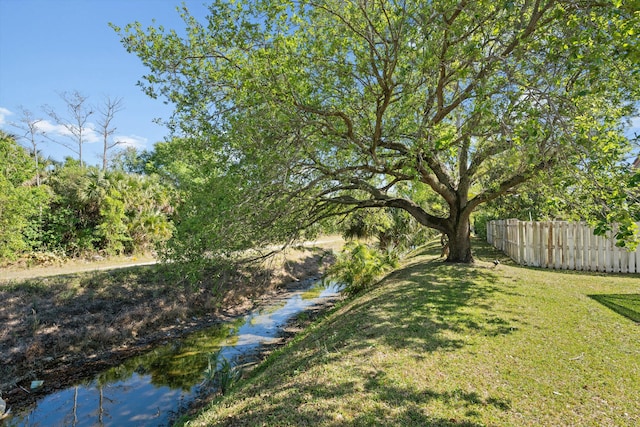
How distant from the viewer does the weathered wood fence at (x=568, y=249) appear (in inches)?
452

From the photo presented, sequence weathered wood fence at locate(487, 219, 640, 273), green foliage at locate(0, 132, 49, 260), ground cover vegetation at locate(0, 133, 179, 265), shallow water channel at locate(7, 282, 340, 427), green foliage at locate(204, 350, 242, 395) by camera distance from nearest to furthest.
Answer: shallow water channel at locate(7, 282, 340, 427) < green foliage at locate(204, 350, 242, 395) < weathered wood fence at locate(487, 219, 640, 273) < green foliage at locate(0, 132, 49, 260) < ground cover vegetation at locate(0, 133, 179, 265)

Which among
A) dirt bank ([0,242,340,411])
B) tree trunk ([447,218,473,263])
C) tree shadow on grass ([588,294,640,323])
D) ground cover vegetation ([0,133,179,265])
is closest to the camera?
tree shadow on grass ([588,294,640,323])

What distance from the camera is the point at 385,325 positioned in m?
7.21

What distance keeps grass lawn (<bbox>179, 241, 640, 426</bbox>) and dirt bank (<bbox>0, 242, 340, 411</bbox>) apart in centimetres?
373

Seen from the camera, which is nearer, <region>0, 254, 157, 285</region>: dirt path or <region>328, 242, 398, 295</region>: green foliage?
<region>0, 254, 157, 285</region>: dirt path

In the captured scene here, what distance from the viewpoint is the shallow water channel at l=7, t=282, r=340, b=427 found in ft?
24.3

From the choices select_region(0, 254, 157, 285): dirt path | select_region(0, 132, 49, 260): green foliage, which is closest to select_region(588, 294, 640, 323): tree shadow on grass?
select_region(0, 254, 157, 285): dirt path

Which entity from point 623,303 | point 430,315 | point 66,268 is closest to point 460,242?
point 623,303

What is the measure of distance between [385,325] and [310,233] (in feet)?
16.5

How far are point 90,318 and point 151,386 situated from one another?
425 cm

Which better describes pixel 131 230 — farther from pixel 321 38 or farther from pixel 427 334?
pixel 427 334

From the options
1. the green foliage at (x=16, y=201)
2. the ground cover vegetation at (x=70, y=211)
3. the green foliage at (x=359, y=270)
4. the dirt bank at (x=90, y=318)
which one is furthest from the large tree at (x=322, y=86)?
the green foliage at (x=16, y=201)

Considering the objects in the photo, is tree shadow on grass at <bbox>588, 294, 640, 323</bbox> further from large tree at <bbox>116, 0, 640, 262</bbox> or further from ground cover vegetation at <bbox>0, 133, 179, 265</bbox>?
ground cover vegetation at <bbox>0, 133, 179, 265</bbox>

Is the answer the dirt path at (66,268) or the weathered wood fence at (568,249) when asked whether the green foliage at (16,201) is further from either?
the weathered wood fence at (568,249)
